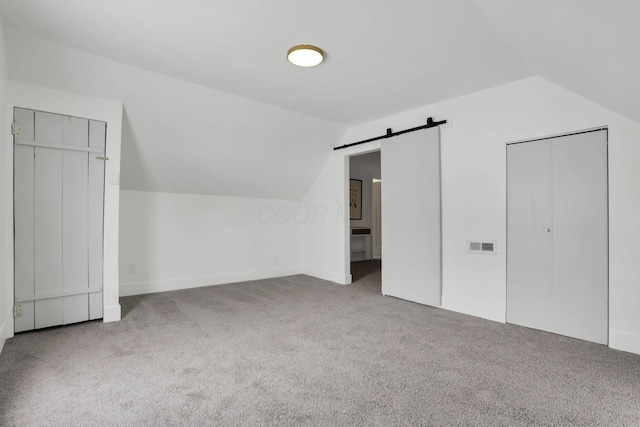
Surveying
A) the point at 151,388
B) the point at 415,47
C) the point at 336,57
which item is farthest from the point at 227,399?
the point at 415,47

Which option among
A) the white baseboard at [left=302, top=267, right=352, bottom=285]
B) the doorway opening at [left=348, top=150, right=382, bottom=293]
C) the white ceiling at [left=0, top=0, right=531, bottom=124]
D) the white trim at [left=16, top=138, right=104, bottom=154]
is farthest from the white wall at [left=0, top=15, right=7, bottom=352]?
the doorway opening at [left=348, top=150, right=382, bottom=293]

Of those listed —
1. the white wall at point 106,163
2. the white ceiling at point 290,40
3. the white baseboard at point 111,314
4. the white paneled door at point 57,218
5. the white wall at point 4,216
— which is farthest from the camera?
the white baseboard at point 111,314

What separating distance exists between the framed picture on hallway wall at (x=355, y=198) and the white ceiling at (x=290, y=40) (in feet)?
13.4

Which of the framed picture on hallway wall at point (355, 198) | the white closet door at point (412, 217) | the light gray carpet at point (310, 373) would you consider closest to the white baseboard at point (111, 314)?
the light gray carpet at point (310, 373)

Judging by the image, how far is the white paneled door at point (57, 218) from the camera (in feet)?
9.53

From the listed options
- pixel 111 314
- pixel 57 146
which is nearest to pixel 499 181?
pixel 111 314

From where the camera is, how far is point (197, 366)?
2.33m

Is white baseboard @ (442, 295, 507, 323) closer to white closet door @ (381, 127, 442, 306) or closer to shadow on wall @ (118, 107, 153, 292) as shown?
white closet door @ (381, 127, 442, 306)

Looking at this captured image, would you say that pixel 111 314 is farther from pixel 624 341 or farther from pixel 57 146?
pixel 624 341

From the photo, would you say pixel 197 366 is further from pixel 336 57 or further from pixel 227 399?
pixel 336 57

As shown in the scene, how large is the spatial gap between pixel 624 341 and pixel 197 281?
4910 millimetres

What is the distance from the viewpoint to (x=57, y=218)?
305cm

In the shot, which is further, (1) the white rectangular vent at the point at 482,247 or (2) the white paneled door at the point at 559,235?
(1) the white rectangular vent at the point at 482,247

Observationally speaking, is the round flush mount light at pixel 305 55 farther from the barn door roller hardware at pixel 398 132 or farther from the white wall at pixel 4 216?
the white wall at pixel 4 216
